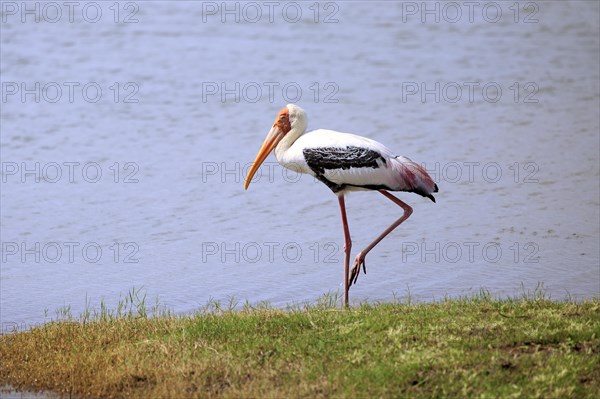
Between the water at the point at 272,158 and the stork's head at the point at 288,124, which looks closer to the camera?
the stork's head at the point at 288,124

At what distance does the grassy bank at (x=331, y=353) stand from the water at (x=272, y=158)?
1997 millimetres

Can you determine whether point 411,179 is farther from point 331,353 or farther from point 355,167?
point 331,353

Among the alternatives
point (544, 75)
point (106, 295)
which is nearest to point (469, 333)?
Answer: point (106, 295)

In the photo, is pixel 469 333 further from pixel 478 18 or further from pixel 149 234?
pixel 478 18

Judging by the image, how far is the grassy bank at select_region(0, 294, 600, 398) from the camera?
7227 mm

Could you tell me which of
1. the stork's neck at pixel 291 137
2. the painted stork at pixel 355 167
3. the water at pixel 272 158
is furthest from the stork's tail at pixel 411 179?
the water at pixel 272 158

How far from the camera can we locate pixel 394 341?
7816mm

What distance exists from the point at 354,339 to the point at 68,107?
11726 millimetres

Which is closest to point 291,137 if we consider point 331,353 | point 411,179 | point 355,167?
point 355,167

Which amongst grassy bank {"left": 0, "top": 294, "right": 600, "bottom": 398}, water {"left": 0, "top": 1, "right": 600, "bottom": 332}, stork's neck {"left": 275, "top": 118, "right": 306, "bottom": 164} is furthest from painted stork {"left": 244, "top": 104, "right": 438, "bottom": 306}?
water {"left": 0, "top": 1, "right": 600, "bottom": 332}

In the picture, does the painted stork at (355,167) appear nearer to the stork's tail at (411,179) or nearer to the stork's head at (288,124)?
the stork's tail at (411,179)

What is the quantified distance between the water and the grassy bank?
1997 millimetres

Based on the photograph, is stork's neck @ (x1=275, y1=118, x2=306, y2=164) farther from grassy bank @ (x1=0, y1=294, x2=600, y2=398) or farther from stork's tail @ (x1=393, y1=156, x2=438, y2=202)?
grassy bank @ (x1=0, y1=294, x2=600, y2=398)

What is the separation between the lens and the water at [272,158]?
1196 centimetres
